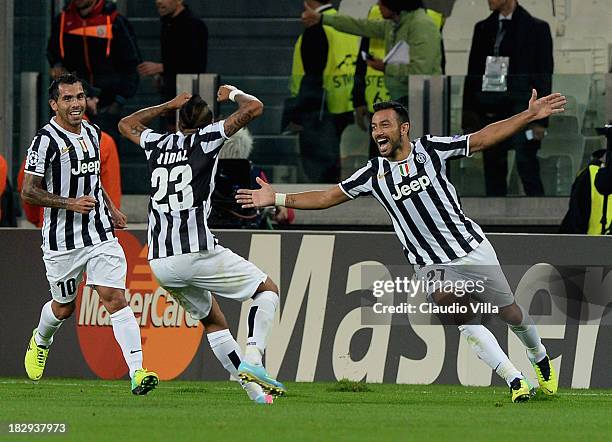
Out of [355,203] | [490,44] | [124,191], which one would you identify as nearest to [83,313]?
[124,191]

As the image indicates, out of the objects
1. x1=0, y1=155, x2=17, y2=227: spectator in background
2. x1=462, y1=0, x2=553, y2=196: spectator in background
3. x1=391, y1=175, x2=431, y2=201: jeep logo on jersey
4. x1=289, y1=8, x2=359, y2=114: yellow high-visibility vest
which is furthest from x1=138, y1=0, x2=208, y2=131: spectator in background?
x1=391, y1=175, x2=431, y2=201: jeep logo on jersey

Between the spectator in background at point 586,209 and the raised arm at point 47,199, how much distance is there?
505 cm

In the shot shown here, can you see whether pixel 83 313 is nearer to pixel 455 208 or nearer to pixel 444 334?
pixel 444 334

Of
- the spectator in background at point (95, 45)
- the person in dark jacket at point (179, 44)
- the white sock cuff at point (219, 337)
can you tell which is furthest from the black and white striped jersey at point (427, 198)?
the spectator in background at point (95, 45)

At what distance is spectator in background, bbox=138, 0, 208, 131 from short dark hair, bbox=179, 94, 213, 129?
4.93m

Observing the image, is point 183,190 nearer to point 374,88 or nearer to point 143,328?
point 143,328

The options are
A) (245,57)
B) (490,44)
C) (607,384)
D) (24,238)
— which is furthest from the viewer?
(245,57)

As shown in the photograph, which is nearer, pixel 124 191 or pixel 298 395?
pixel 298 395

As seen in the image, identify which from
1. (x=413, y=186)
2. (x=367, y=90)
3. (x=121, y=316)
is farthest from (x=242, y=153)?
(x=413, y=186)

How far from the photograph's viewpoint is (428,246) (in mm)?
10609

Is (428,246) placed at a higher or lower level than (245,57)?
lower

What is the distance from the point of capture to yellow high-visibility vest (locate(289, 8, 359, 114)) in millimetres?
14781

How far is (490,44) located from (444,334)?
3595 mm

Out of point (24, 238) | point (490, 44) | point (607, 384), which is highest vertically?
point (490, 44)
